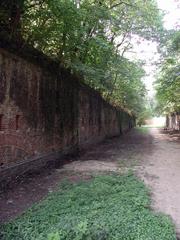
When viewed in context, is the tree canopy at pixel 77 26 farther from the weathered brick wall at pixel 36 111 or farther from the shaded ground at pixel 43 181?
the shaded ground at pixel 43 181

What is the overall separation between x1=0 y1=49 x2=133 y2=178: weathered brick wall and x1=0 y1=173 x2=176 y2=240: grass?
1888mm

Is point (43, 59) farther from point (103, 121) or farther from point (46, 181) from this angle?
point (103, 121)

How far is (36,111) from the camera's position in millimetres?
7559

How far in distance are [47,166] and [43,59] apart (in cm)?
314

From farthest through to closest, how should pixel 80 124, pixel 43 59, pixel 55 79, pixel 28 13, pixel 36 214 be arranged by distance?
pixel 80 124, pixel 55 79, pixel 43 59, pixel 28 13, pixel 36 214

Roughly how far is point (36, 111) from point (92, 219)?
422cm

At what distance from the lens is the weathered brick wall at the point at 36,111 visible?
245 inches

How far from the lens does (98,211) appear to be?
169 inches

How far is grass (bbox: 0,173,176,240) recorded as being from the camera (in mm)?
3572

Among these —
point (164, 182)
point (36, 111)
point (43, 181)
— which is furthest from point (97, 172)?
point (36, 111)

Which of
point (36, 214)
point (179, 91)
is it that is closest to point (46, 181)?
point (36, 214)

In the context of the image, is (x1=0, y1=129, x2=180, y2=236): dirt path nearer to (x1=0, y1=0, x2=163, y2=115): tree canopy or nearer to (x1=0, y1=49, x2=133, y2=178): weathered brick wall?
(x1=0, y1=49, x2=133, y2=178): weathered brick wall

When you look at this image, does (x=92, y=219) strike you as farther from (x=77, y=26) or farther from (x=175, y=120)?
(x=175, y=120)

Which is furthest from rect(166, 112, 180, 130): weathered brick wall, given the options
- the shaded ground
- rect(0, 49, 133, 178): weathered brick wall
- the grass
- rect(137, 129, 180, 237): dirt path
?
the grass
